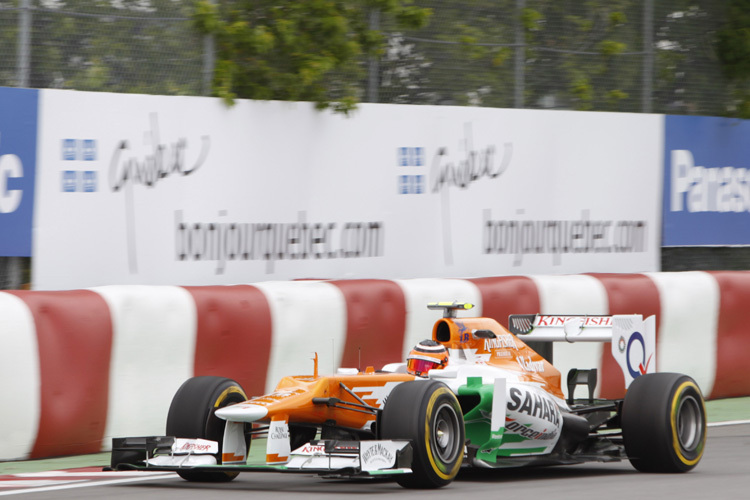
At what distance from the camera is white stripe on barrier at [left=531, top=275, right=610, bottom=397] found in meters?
11.4

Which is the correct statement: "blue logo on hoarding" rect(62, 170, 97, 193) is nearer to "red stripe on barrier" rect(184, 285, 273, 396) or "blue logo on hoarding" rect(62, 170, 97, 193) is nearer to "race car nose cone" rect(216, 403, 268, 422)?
"red stripe on barrier" rect(184, 285, 273, 396)

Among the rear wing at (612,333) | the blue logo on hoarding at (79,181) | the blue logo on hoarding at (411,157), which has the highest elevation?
the blue logo on hoarding at (411,157)

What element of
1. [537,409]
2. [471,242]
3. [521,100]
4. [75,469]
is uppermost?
[521,100]

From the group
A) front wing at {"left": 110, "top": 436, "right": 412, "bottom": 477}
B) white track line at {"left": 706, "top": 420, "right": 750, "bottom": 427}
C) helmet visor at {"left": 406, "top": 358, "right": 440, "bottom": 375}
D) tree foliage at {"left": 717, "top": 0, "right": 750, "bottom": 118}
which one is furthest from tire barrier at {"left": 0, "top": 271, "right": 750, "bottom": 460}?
tree foliage at {"left": 717, "top": 0, "right": 750, "bottom": 118}

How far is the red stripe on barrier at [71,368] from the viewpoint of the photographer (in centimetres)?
819

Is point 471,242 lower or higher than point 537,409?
higher

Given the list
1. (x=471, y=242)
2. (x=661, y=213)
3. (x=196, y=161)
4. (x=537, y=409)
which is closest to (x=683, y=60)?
(x=661, y=213)

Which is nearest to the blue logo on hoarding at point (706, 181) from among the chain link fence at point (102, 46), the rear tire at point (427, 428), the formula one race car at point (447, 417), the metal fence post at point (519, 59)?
the metal fence post at point (519, 59)

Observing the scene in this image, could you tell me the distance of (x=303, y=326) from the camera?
9.62m

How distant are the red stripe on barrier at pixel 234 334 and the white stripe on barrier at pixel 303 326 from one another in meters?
0.08

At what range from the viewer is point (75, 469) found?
7832 millimetres

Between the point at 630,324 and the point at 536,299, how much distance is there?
277 cm

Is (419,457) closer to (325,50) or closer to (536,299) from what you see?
(536,299)
